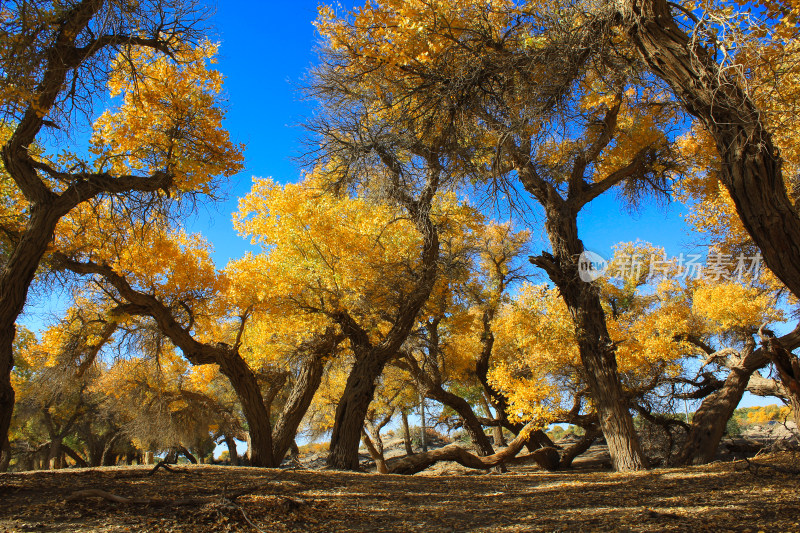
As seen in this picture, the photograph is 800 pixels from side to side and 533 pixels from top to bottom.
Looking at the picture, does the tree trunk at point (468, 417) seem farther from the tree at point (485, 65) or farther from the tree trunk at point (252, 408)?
the tree at point (485, 65)

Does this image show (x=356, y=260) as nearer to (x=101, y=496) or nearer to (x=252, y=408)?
(x=252, y=408)

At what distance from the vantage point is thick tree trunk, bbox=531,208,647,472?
7.54 metres

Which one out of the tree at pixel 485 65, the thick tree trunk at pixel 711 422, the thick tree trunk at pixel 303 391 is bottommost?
the thick tree trunk at pixel 711 422

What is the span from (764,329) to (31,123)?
10.0m

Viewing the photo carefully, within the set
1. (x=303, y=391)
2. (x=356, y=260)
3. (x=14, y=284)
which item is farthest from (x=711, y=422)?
(x=14, y=284)

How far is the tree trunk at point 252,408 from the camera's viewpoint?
31.5 ft

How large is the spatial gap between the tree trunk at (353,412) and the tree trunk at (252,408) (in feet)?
4.93

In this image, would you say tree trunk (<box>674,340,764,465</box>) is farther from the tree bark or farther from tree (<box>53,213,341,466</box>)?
tree (<box>53,213,341,466</box>)

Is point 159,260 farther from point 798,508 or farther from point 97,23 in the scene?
point 798,508

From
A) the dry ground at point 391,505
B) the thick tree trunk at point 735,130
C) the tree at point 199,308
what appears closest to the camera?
the dry ground at point 391,505

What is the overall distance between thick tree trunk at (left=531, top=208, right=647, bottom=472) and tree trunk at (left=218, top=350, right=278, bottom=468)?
6.34 meters

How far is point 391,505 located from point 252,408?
5.93 m

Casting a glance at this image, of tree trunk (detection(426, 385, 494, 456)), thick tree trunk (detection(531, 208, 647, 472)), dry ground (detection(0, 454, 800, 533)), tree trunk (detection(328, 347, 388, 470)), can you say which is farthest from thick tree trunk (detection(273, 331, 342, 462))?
thick tree trunk (detection(531, 208, 647, 472))

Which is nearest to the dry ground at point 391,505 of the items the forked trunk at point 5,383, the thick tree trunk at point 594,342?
the forked trunk at point 5,383
